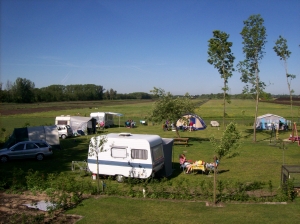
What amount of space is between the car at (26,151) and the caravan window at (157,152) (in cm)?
874

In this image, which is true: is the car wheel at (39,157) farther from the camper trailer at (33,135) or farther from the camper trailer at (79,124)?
the camper trailer at (79,124)

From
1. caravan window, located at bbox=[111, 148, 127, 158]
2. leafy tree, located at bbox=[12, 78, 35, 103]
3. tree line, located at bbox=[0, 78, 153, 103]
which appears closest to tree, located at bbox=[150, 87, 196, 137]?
caravan window, located at bbox=[111, 148, 127, 158]

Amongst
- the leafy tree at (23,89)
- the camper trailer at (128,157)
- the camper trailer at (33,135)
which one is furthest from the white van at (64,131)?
the leafy tree at (23,89)

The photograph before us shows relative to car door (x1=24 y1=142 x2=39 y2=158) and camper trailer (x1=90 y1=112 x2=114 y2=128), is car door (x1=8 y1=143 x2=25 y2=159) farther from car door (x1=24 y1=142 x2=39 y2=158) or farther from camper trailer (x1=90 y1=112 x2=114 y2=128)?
camper trailer (x1=90 y1=112 x2=114 y2=128)

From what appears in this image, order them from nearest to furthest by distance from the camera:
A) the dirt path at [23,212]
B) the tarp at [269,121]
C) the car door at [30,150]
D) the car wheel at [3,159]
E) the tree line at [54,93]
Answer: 1. the dirt path at [23,212]
2. the car wheel at [3,159]
3. the car door at [30,150]
4. the tarp at [269,121]
5. the tree line at [54,93]

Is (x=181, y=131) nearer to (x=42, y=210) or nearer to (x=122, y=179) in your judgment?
(x=122, y=179)

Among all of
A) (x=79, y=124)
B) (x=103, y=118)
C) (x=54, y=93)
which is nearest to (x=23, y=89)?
(x=54, y=93)

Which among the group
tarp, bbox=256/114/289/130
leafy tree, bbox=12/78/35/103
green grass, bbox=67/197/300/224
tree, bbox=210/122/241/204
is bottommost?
green grass, bbox=67/197/300/224

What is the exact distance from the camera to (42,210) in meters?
9.93

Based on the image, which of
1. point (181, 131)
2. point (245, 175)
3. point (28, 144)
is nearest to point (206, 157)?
point (245, 175)

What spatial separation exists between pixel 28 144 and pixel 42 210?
1029 centimetres

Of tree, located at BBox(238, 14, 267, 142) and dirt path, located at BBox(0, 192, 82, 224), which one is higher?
tree, located at BBox(238, 14, 267, 142)

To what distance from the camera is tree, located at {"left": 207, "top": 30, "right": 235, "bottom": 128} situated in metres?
30.7

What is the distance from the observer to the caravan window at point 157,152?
45.2ft
